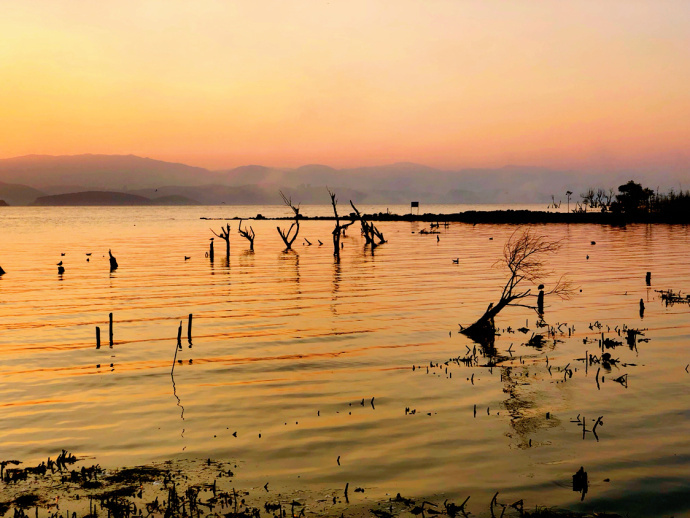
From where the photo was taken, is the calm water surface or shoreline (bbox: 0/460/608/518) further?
the calm water surface

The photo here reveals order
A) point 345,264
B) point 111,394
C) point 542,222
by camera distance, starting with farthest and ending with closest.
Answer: point 542,222 < point 345,264 < point 111,394

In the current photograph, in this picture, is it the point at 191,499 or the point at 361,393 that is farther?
the point at 361,393

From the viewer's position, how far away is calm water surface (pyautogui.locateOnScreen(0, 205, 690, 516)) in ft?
37.7

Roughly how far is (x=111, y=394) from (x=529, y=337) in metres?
14.7

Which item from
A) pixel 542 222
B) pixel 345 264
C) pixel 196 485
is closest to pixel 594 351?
pixel 196 485

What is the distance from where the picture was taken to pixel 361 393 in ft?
54.4

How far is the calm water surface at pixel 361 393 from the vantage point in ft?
Result: 37.7

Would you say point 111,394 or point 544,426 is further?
point 111,394

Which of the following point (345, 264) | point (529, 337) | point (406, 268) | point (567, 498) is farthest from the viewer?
point (345, 264)

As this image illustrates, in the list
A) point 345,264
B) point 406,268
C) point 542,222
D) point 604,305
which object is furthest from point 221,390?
point 542,222

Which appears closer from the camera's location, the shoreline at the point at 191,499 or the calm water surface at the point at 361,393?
the shoreline at the point at 191,499

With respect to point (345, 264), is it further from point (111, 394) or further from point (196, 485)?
point (196, 485)

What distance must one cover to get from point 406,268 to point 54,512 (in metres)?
41.5

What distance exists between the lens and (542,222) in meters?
136
